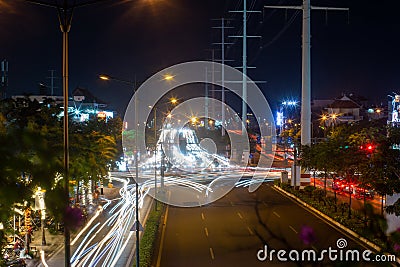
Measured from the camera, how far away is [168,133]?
62031 mm

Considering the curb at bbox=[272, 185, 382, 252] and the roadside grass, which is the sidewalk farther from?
the curb at bbox=[272, 185, 382, 252]

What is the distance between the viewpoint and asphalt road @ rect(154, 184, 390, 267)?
17703 mm

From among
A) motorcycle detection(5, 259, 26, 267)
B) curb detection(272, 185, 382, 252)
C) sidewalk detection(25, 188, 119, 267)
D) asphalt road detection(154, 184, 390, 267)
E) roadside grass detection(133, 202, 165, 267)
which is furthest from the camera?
curb detection(272, 185, 382, 252)

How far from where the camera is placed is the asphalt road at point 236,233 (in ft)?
58.1

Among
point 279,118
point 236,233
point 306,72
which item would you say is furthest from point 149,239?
point 279,118

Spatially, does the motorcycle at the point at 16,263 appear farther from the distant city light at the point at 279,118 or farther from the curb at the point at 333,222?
the distant city light at the point at 279,118

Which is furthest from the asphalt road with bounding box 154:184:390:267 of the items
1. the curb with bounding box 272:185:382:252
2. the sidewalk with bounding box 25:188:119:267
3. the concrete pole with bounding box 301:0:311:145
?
the concrete pole with bounding box 301:0:311:145

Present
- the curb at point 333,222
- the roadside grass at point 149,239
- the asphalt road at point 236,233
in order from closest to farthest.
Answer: the roadside grass at point 149,239 → the asphalt road at point 236,233 → the curb at point 333,222

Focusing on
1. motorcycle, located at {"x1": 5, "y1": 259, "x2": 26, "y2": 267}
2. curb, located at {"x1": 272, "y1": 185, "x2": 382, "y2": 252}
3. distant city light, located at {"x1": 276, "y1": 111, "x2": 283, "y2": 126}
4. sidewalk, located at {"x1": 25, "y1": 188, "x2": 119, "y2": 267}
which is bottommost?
sidewalk, located at {"x1": 25, "y1": 188, "x2": 119, "y2": 267}

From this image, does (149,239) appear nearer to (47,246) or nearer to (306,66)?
(47,246)

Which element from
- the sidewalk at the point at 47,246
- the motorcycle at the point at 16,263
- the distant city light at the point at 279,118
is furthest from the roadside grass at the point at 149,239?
the distant city light at the point at 279,118

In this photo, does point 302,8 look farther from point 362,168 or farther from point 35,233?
point 35,233

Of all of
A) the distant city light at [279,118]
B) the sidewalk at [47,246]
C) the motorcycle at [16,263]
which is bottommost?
the sidewalk at [47,246]

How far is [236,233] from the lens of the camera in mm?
22047
